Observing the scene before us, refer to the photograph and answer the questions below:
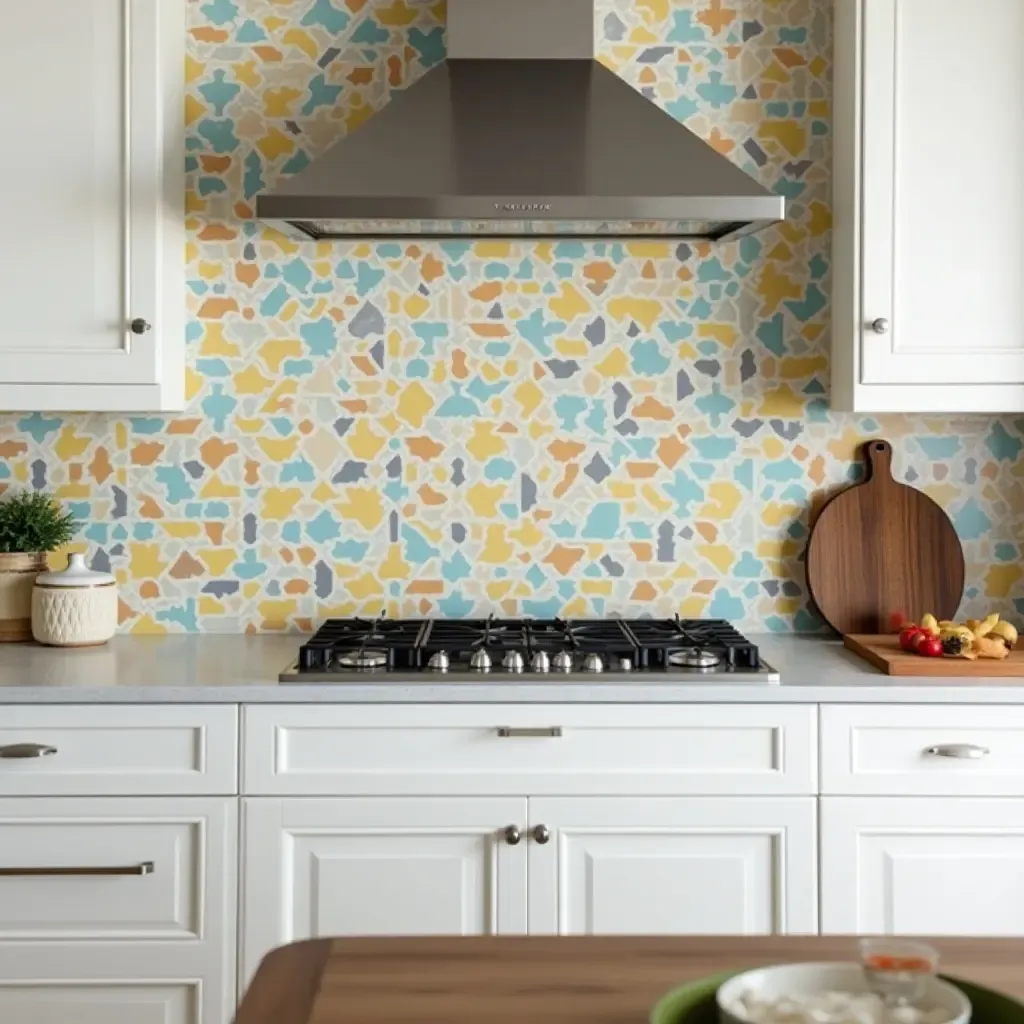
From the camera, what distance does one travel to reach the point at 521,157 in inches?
103

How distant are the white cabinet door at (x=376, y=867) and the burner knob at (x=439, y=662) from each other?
234 mm

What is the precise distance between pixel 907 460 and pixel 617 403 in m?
0.67

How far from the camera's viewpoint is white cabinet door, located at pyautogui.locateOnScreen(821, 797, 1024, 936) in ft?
8.20

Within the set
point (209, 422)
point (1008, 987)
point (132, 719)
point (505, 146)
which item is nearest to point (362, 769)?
point (132, 719)

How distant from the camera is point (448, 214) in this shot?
254cm

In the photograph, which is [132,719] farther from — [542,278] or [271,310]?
[542,278]

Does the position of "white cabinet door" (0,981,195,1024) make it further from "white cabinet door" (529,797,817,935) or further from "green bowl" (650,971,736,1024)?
"green bowl" (650,971,736,1024)

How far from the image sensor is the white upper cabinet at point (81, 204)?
2756 mm

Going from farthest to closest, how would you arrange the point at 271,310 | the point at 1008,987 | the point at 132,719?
the point at 271,310
the point at 132,719
the point at 1008,987

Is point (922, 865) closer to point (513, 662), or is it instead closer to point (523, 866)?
point (523, 866)

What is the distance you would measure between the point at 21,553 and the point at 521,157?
1.34 m

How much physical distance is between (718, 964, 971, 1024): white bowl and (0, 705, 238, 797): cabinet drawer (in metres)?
1.48

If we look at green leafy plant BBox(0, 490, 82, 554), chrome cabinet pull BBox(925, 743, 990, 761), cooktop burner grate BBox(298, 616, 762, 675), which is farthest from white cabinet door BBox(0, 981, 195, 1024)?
chrome cabinet pull BBox(925, 743, 990, 761)

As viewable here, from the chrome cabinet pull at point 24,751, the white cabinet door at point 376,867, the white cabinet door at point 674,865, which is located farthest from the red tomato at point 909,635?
the chrome cabinet pull at point 24,751
